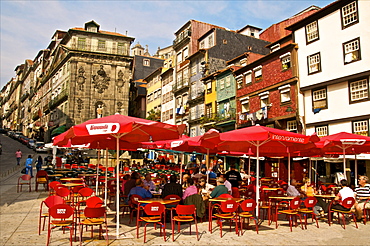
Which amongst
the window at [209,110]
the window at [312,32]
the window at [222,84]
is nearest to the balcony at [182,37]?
the window at [222,84]

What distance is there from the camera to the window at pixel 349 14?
22.1 metres

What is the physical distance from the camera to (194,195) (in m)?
9.22

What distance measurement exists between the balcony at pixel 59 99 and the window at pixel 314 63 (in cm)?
4071

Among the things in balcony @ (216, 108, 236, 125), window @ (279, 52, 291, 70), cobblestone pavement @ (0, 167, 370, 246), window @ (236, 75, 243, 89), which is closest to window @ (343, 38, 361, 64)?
window @ (279, 52, 291, 70)

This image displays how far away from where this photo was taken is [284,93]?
92.0 feet

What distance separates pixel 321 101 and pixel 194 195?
62.6 ft

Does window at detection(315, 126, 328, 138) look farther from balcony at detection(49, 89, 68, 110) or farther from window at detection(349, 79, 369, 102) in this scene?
balcony at detection(49, 89, 68, 110)

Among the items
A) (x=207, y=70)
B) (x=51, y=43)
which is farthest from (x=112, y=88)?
(x=51, y=43)

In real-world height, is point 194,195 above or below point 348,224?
above

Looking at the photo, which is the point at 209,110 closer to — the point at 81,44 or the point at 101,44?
the point at 101,44

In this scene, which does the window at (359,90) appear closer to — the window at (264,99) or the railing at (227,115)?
the window at (264,99)

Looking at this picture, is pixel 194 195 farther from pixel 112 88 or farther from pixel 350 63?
pixel 112 88

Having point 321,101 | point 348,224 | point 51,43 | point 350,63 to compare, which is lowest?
point 348,224

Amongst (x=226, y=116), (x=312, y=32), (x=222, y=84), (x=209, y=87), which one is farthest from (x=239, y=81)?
(x=312, y=32)
